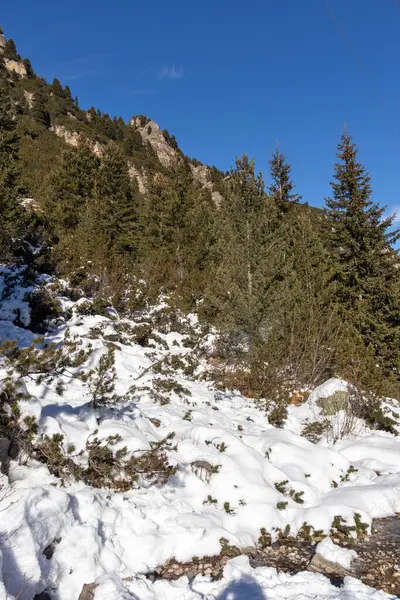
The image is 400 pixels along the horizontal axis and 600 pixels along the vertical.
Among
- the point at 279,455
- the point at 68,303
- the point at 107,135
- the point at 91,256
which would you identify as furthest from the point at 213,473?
the point at 107,135

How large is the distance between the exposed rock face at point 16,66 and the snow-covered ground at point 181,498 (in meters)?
71.6

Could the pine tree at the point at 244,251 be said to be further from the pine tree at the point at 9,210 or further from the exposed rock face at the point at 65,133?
the exposed rock face at the point at 65,133

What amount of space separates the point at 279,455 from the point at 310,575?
265 cm

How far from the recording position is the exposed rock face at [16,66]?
60.0m

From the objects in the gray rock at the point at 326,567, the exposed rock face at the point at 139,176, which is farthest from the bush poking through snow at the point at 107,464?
Result: the exposed rock face at the point at 139,176

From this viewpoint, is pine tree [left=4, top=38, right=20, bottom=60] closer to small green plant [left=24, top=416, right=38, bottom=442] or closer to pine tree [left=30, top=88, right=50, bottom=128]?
pine tree [left=30, top=88, right=50, bottom=128]

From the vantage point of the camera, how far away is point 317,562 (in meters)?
4.15

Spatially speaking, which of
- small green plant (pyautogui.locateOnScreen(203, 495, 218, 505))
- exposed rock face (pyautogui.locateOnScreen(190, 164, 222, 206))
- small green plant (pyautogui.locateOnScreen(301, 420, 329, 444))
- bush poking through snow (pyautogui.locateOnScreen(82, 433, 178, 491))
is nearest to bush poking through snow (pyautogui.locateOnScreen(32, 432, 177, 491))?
bush poking through snow (pyautogui.locateOnScreen(82, 433, 178, 491))

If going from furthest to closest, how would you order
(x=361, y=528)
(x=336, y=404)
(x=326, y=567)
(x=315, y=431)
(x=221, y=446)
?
(x=336, y=404)
(x=315, y=431)
(x=221, y=446)
(x=361, y=528)
(x=326, y=567)

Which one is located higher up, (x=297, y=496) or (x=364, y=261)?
(x=364, y=261)

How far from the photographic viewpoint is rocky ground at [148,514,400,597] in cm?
386

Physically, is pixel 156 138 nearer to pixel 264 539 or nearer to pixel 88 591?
pixel 264 539

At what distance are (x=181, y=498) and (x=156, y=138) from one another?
67.2 meters

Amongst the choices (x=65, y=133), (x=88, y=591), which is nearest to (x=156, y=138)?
(x=65, y=133)
